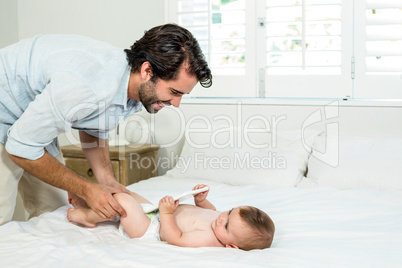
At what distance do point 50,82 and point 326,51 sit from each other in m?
1.76

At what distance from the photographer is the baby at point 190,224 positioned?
1.48 metres

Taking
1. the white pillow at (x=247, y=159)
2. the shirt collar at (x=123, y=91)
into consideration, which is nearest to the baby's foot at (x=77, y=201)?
the shirt collar at (x=123, y=91)

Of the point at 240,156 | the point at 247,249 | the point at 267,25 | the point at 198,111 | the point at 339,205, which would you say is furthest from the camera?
the point at 198,111

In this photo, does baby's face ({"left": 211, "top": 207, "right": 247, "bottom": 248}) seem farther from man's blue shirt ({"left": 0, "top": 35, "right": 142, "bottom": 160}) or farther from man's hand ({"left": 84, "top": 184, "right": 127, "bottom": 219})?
man's blue shirt ({"left": 0, "top": 35, "right": 142, "bottom": 160})

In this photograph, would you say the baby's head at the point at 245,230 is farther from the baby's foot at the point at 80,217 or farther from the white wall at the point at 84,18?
the white wall at the point at 84,18

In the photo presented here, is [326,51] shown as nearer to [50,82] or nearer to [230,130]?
[230,130]

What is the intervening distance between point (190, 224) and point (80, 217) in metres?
0.39

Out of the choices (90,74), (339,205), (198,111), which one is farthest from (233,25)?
(90,74)

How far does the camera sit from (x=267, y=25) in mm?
2762

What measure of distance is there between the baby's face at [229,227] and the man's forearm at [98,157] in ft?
1.70

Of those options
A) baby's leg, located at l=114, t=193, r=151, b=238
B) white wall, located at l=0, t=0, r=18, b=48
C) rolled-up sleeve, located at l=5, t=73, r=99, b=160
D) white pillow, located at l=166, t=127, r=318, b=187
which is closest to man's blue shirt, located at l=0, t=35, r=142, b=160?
rolled-up sleeve, located at l=5, t=73, r=99, b=160

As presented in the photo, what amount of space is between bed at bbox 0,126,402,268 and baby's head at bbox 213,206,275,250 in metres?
0.07

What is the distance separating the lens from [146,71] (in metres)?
1.60

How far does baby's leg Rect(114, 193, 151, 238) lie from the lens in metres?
1.55
